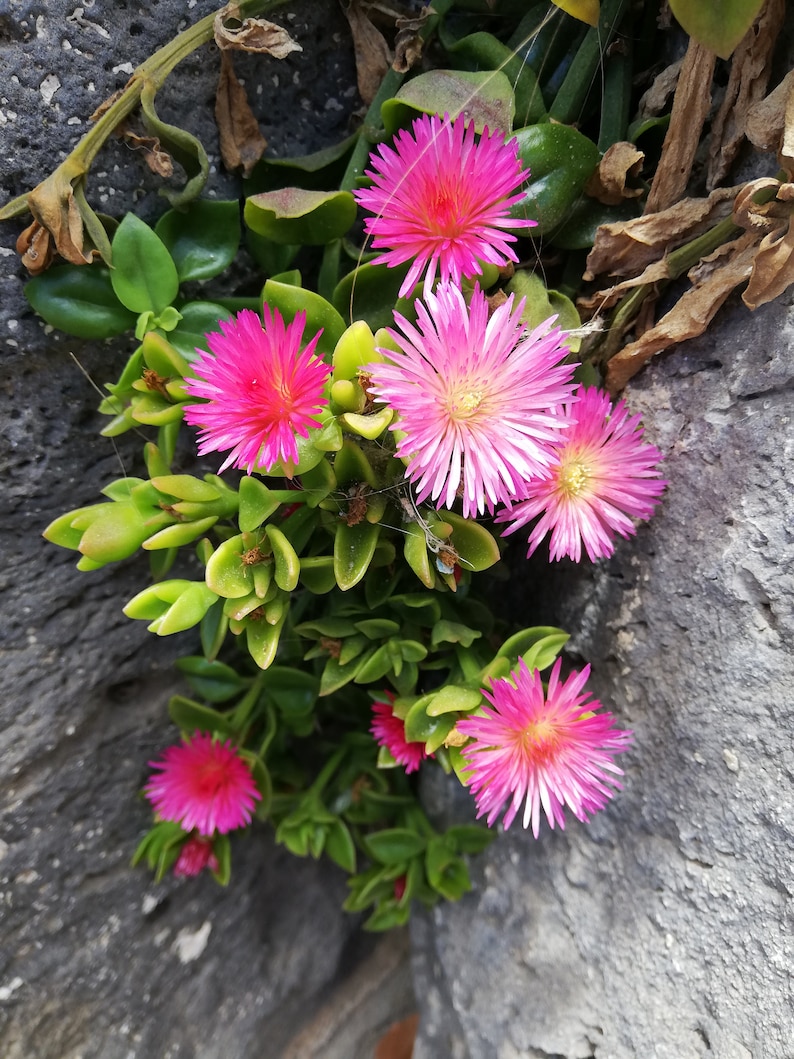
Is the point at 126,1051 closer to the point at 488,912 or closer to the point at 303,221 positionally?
the point at 488,912

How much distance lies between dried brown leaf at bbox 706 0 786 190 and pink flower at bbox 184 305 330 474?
35cm

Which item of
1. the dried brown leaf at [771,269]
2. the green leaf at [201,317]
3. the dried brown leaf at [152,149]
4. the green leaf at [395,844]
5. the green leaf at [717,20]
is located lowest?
the green leaf at [395,844]

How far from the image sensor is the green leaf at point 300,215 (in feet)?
1.69

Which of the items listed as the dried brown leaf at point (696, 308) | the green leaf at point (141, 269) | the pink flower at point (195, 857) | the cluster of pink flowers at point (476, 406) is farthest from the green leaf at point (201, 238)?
the pink flower at point (195, 857)

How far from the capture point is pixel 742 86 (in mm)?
499

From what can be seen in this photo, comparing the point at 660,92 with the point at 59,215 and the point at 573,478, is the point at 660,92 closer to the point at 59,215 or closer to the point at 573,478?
the point at 573,478

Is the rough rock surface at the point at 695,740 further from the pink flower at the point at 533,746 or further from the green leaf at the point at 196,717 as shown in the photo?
the green leaf at the point at 196,717

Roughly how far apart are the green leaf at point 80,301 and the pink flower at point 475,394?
26 cm

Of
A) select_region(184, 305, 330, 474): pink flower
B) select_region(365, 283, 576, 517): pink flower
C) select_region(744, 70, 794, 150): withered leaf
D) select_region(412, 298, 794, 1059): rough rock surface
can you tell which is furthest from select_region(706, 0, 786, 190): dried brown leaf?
select_region(184, 305, 330, 474): pink flower

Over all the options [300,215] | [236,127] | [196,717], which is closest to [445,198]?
[300,215]

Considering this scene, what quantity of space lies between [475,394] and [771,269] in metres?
0.23

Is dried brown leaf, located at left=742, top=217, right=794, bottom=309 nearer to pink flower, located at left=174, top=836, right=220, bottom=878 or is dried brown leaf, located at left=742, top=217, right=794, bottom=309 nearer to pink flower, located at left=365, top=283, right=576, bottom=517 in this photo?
pink flower, located at left=365, top=283, right=576, bottom=517

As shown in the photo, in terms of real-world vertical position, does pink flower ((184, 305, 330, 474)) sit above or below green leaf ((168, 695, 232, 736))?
above

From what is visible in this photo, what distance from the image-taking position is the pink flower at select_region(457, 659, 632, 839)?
518 mm
